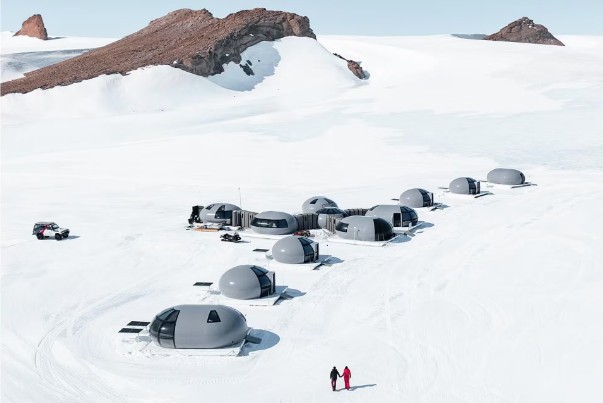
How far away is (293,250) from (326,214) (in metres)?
9.80

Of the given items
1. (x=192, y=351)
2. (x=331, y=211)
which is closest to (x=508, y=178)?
(x=331, y=211)

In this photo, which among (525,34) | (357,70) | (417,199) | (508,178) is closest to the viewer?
(417,199)

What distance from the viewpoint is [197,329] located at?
23.1m

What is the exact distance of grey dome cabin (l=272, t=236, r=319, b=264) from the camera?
3409 cm

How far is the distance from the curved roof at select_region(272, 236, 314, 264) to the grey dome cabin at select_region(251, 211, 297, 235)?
7.28m

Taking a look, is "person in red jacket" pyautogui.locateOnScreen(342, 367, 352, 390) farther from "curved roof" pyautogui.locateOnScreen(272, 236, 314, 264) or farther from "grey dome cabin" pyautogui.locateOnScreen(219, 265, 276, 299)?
"curved roof" pyautogui.locateOnScreen(272, 236, 314, 264)

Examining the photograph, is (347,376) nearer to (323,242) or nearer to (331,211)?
(323,242)

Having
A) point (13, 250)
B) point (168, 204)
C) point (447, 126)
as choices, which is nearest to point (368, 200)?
point (168, 204)

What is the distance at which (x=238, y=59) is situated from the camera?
404ft

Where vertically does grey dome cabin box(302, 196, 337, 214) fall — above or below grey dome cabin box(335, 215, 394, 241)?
above

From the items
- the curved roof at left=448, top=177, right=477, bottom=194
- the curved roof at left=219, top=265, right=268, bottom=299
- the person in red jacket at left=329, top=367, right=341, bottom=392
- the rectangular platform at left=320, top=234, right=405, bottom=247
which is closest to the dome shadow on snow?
the curved roof at left=219, top=265, right=268, bottom=299

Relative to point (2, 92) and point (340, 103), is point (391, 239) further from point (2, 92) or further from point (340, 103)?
point (2, 92)

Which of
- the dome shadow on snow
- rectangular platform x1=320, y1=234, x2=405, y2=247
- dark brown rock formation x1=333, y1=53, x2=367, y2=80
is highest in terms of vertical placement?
dark brown rock formation x1=333, y1=53, x2=367, y2=80

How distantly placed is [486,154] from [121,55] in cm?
8506
